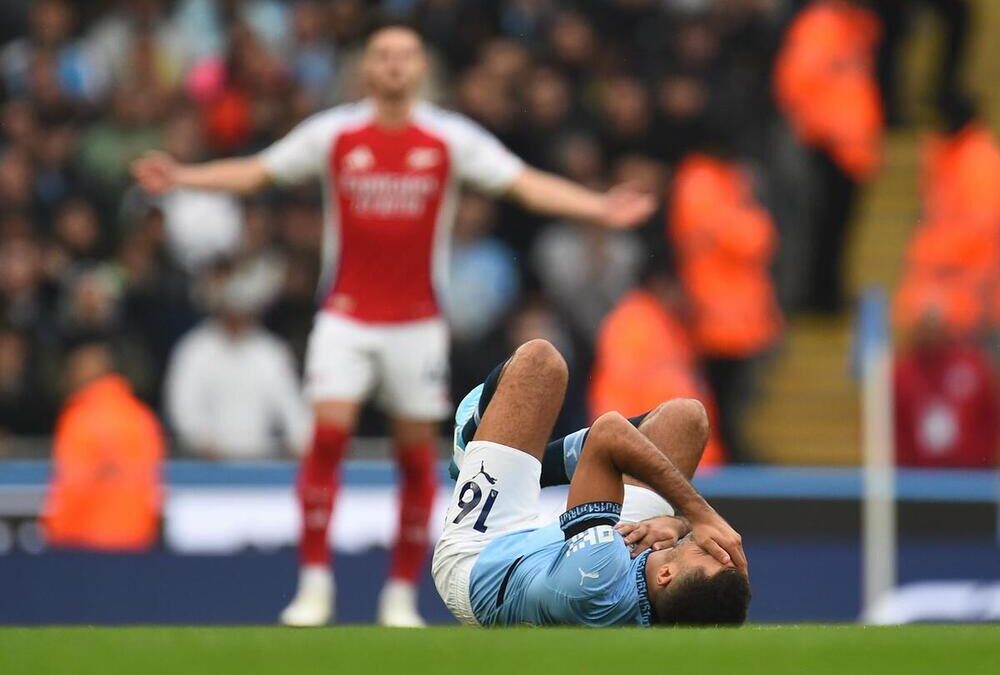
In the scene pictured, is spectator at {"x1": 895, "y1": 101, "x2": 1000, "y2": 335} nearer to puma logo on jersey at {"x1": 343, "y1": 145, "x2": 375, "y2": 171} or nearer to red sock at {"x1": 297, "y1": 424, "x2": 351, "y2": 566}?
puma logo on jersey at {"x1": 343, "y1": 145, "x2": 375, "y2": 171}

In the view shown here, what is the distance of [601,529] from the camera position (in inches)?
262

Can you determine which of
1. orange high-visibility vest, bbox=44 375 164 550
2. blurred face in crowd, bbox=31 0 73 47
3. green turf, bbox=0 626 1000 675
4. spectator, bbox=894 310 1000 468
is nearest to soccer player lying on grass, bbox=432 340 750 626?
green turf, bbox=0 626 1000 675

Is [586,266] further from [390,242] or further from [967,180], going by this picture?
[390,242]

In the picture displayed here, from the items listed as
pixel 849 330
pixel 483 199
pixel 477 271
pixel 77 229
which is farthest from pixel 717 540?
pixel 849 330

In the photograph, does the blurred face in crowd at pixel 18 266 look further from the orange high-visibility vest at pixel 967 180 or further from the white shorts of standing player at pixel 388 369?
the orange high-visibility vest at pixel 967 180

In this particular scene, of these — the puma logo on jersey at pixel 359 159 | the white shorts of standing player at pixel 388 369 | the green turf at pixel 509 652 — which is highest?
the puma logo on jersey at pixel 359 159

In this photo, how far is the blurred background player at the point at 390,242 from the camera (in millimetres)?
9750

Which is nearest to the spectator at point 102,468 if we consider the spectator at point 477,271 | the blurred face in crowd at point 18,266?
the blurred face in crowd at point 18,266

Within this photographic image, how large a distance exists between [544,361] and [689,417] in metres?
0.56

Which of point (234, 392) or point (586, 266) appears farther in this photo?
point (586, 266)

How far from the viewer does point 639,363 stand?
13266mm

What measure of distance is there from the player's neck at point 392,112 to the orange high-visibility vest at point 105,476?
3013 millimetres

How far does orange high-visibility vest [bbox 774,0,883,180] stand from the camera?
14.9m

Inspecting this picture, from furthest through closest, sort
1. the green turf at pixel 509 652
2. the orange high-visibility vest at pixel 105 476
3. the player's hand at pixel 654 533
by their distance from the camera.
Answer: the orange high-visibility vest at pixel 105 476, the player's hand at pixel 654 533, the green turf at pixel 509 652
